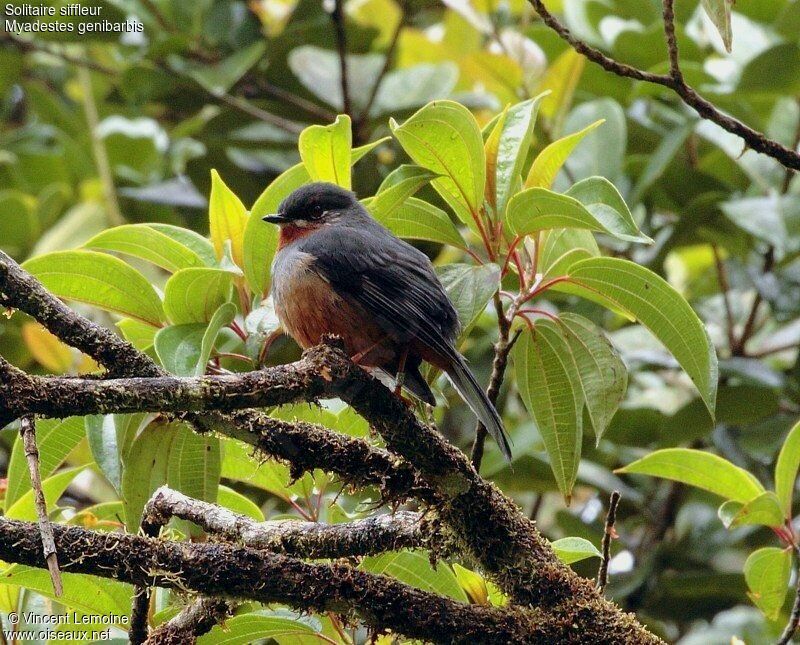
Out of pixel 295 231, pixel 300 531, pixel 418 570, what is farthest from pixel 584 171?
pixel 300 531

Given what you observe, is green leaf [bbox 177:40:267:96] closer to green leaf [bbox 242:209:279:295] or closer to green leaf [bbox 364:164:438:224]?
green leaf [bbox 242:209:279:295]

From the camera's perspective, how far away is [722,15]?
241 centimetres

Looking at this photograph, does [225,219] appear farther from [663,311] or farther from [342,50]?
[342,50]

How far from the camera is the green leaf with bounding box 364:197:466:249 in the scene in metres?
2.91

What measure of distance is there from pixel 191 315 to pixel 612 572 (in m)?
2.68

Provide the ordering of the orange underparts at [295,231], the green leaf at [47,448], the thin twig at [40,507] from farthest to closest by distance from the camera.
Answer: the orange underparts at [295,231], the green leaf at [47,448], the thin twig at [40,507]

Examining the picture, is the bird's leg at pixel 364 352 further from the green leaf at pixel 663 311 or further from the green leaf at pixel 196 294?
the green leaf at pixel 663 311

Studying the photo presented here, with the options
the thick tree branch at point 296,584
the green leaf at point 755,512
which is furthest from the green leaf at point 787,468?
the thick tree branch at point 296,584

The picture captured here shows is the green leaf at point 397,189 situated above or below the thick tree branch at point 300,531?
above

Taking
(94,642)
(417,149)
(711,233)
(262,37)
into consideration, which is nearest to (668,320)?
(417,149)

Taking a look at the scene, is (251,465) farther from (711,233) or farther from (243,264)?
(711,233)

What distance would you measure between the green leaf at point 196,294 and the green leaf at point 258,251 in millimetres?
138

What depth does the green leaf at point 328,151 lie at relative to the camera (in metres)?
2.73

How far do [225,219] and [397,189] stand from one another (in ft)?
2.31
